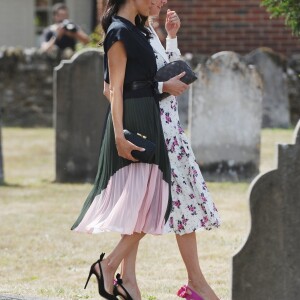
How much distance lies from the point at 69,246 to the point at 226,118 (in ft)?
13.2

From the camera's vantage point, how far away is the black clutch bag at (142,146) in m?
6.34

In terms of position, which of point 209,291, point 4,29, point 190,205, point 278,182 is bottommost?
point 4,29

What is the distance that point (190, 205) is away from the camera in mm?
6613

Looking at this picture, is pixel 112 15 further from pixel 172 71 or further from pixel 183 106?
pixel 183 106

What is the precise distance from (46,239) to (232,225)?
5.23ft

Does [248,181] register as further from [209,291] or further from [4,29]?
[4,29]

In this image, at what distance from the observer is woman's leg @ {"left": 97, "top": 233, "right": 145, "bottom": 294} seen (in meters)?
6.52

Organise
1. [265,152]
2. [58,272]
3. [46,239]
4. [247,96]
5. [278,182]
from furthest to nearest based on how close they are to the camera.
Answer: [265,152] < [247,96] < [46,239] < [58,272] < [278,182]

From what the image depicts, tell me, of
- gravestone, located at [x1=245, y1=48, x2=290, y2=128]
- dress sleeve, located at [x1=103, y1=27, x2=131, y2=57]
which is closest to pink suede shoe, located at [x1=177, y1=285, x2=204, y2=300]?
dress sleeve, located at [x1=103, y1=27, x2=131, y2=57]

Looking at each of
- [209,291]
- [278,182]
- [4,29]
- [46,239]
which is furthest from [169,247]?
[4,29]

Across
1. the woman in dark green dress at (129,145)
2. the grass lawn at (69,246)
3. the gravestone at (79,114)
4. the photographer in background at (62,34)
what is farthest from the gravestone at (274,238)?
the photographer in background at (62,34)

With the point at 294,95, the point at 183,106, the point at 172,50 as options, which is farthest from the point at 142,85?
the point at 294,95

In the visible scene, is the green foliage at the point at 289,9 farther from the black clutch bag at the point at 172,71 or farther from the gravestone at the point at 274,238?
the gravestone at the point at 274,238

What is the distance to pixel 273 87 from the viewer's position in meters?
17.4
